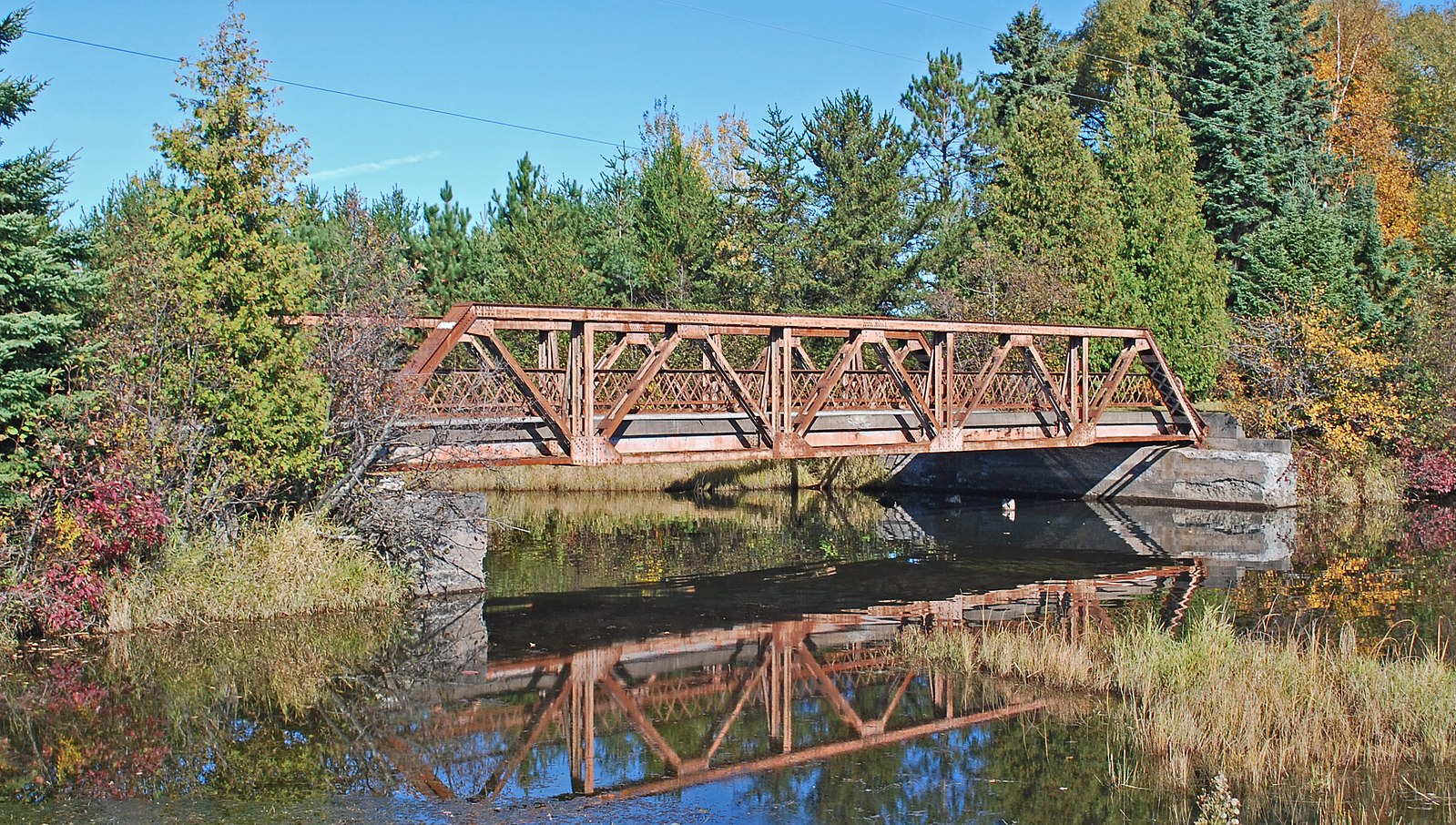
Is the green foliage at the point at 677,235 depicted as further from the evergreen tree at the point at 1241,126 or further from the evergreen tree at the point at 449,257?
the evergreen tree at the point at 1241,126

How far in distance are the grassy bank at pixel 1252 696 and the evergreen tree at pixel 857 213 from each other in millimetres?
24506

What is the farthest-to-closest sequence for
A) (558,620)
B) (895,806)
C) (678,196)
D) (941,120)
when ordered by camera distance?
(941,120) < (678,196) < (558,620) < (895,806)

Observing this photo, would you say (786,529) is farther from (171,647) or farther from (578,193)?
(578,193)

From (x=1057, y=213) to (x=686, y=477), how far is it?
13.1 m

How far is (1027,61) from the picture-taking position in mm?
48188

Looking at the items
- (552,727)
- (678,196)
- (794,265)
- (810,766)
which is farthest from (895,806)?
(678,196)

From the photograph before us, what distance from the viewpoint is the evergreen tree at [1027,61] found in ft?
157

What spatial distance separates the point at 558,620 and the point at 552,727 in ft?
15.7

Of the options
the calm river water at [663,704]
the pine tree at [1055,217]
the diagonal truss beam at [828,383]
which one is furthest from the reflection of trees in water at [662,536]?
the pine tree at [1055,217]

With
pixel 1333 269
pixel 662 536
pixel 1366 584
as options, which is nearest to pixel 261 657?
pixel 662 536

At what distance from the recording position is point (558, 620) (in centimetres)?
1486

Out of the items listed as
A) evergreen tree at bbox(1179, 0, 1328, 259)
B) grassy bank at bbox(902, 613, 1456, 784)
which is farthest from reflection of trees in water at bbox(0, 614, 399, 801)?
evergreen tree at bbox(1179, 0, 1328, 259)

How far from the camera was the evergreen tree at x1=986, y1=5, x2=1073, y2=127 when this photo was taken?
47719mm

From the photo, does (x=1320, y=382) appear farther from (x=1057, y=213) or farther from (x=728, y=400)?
(x=728, y=400)
